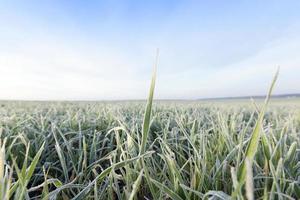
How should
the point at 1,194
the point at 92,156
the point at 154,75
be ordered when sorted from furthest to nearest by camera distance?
the point at 92,156
the point at 154,75
the point at 1,194

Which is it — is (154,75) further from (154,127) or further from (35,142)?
(154,127)

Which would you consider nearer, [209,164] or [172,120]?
[209,164]

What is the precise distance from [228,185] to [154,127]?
79 cm

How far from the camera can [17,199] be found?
0.52 meters

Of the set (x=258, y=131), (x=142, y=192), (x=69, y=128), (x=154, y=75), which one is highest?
(x=154, y=75)

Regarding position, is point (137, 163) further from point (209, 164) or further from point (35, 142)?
point (35, 142)

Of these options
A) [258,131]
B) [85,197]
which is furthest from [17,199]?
[258,131]

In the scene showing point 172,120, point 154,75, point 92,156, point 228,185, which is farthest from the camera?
point 172,120

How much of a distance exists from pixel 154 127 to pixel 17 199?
3.35ft

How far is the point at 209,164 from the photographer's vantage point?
32.3 inches

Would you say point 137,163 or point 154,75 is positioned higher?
point 154,75

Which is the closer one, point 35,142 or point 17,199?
point 17,199

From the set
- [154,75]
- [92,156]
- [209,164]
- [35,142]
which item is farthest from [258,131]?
[35,142]

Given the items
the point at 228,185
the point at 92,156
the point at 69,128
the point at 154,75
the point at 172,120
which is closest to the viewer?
the point at 154,75
